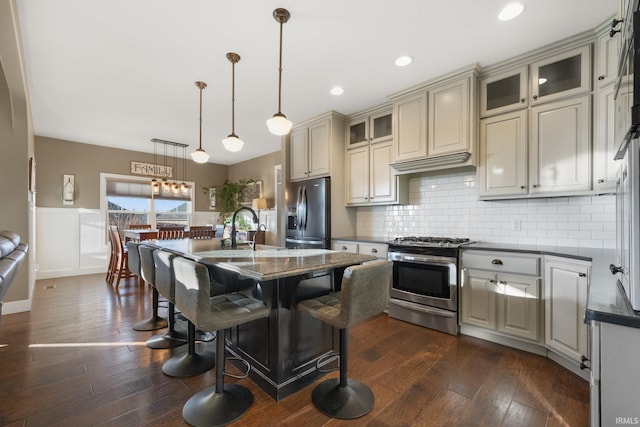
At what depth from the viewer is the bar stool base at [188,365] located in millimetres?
2062

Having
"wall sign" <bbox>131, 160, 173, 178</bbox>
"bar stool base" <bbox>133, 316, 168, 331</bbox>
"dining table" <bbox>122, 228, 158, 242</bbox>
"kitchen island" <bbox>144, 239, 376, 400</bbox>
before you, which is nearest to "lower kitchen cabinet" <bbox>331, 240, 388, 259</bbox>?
"kitchen island" <bbox>144, 239, 376, 400</bbox>

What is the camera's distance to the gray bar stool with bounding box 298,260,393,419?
1.51 metres

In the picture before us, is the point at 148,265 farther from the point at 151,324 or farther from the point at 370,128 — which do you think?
the point at 370,128

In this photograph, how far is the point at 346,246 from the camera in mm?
3707

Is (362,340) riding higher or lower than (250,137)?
lower

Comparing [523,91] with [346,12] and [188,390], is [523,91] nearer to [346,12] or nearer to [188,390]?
[346,12]

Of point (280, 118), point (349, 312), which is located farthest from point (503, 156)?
point (349, 312)

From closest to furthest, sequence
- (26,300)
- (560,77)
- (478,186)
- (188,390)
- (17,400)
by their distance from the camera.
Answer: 1. (17,400)
2. (188,390)
3. (560,77)
4. (478,186)
5. (26,300)

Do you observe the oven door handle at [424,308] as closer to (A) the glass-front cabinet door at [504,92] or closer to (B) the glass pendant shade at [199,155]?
(A) the glass-front cabinet door at [504,92]

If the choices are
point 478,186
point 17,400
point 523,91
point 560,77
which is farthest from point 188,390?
point 560,77

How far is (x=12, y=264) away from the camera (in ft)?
4.66

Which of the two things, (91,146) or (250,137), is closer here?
(250,137)

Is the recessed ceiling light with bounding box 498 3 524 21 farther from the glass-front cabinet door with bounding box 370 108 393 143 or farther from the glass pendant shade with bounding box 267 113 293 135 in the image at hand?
the glass pendant shade with bounding box 267 113 293 135

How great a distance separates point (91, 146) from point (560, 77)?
752 cm
